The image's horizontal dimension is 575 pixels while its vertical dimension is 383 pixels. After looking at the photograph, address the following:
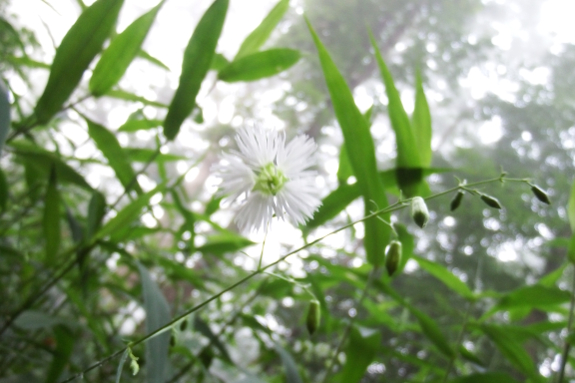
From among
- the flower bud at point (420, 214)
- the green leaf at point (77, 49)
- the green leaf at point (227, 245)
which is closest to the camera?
the flower bud at point (420, 214)

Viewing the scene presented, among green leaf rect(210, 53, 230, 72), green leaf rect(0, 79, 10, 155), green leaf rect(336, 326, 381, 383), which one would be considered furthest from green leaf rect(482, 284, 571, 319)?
green leaf rect(0, 79, 10, 155)

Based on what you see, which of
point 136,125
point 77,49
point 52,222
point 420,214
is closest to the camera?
point 420,214

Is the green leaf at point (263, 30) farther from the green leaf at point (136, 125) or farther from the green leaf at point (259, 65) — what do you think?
the green leaf at point (136, 125)

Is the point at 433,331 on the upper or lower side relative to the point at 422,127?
lower

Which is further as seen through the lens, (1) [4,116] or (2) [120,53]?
(2) [120,53]

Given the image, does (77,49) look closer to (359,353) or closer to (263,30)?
(263,30)

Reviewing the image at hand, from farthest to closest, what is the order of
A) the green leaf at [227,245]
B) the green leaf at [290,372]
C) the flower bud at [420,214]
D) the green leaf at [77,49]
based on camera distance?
the green leaf at [227,245], the green leaf at [290,372], the green leaf at [77,49], the flower bud at [420,214]


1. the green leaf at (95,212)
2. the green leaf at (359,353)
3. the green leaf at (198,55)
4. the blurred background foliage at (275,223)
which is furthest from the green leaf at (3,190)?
the green leaf at (359,353)

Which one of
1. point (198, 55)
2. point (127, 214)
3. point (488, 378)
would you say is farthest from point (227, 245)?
point (488, 378)

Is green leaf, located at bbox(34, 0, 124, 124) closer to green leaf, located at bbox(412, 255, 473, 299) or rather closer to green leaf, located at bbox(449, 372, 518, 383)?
green leaf, located at bbox(412, 255, 473, 299)
